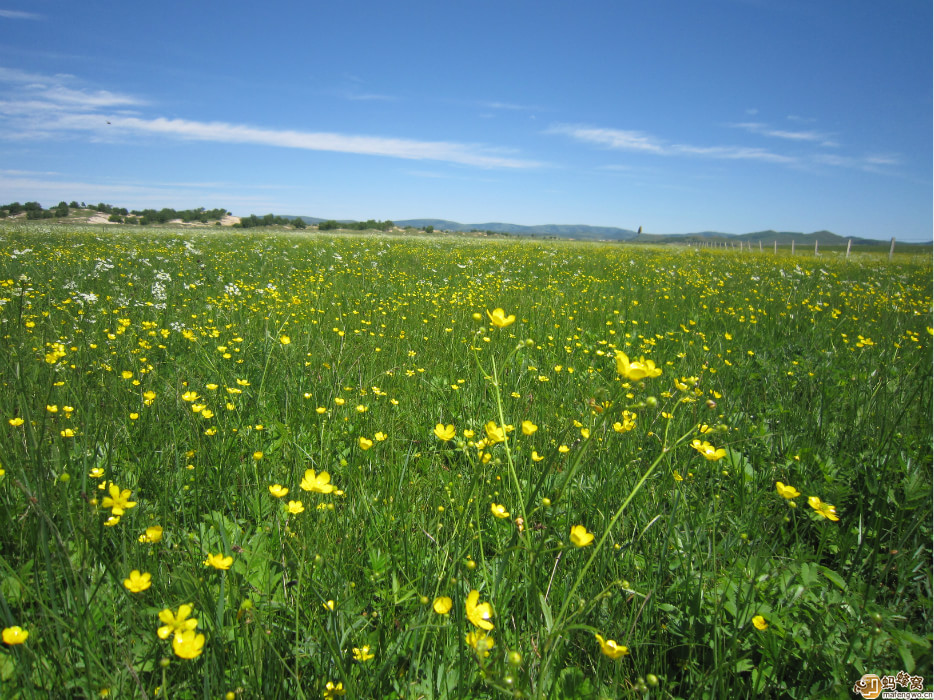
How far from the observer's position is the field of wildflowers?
3.53 feet

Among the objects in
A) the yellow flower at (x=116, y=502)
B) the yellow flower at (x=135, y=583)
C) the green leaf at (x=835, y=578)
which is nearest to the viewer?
the yellow flower at (x=135, y=583)

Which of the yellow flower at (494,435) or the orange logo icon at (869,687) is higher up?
the yellow flower at (494,435)

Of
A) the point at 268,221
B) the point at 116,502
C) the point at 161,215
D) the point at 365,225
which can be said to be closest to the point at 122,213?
the point at 161,215

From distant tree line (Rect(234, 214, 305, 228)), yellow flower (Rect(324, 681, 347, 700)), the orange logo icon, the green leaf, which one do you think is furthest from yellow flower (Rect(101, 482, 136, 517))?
distant tree line (Rect(234, 214, 305, 228))

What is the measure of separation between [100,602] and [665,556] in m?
1.63

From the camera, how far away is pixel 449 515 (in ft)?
5.45

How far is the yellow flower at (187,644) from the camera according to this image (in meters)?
0.89

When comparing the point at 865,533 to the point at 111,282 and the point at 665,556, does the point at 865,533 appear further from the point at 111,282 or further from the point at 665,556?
the point at 111,282

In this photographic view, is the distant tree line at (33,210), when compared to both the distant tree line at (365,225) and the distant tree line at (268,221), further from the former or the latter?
the distant tree line at (365,225)

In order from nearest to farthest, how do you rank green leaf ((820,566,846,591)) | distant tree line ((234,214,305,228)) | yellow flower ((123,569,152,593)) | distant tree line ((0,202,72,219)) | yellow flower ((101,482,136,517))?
yellow flower ((123,569,152,593)) → yellow flower ((101,482,136,517)) → green leaf ((820,566,846,591)) → distant tree line ((0,202,72,219)) → distant tree line ((234,214,305,228))

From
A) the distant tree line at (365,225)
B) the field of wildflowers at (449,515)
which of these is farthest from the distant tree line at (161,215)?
the field of wildflowers at (449,515)

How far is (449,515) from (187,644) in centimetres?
89

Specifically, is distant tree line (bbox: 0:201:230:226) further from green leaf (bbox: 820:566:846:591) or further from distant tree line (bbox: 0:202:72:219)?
green leaf (bbox: 820:566:846:591)

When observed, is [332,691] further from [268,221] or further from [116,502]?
[268,221]
